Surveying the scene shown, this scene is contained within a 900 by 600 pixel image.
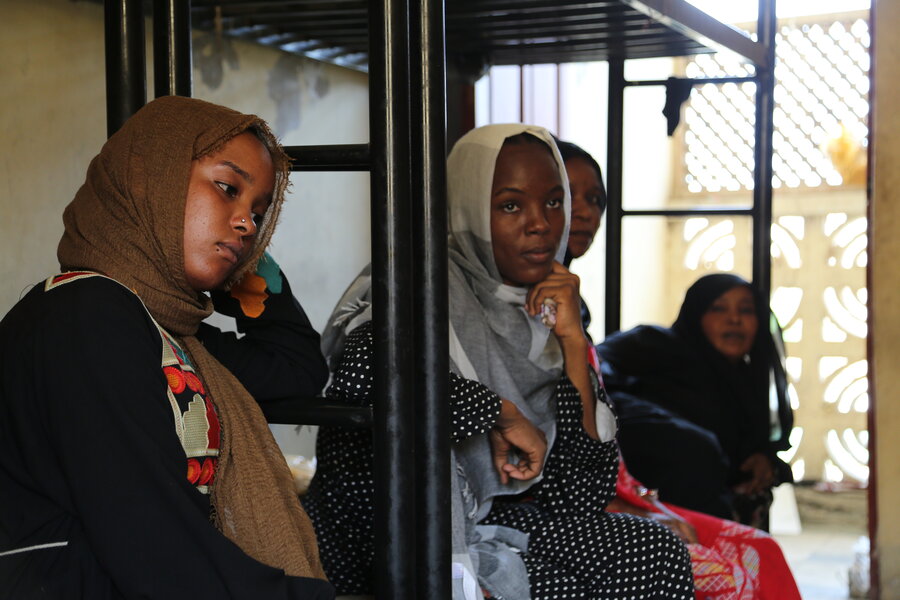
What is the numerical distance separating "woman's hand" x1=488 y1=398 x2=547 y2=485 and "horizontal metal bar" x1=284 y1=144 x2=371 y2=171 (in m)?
0.52

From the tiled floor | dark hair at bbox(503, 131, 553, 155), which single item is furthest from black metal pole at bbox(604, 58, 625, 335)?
the tiled floor

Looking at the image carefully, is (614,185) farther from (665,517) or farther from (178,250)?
(178,250)

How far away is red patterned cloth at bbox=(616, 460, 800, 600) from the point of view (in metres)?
2.09

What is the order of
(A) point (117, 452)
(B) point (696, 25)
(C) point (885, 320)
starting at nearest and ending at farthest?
(A) point (117, 452), (B) point (696, 25), (C) point (885, 320)

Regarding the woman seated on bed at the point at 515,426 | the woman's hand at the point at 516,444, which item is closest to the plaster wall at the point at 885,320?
the woman seated on bed at the point at 515,426

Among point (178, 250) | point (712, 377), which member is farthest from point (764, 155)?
point (178, 250)

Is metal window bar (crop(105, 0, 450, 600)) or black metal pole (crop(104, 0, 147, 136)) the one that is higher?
black metal pole (crop(104, 0, 147, 136))

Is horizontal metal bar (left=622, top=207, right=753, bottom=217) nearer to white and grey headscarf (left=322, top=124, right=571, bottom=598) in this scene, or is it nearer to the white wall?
white and grey headscarf (left=322, top=124, right=571, bottom=598)

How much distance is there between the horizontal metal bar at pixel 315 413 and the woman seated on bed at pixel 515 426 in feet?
0.38

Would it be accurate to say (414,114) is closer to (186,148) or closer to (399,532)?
(186,148)

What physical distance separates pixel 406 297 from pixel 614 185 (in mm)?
2162

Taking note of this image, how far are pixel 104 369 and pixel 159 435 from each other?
9cm

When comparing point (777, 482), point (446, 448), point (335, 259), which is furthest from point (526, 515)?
point (335, 259)

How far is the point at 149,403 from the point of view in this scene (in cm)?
109
